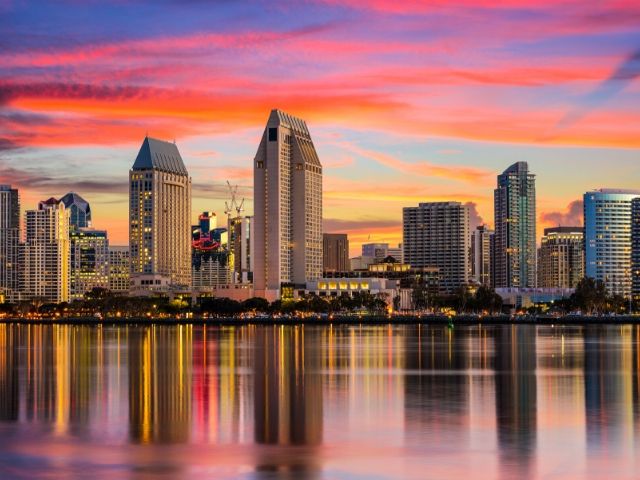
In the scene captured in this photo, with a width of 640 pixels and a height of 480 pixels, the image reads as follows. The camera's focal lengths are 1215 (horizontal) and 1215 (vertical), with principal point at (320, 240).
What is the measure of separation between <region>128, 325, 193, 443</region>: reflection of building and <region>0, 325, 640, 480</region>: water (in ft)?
0.39

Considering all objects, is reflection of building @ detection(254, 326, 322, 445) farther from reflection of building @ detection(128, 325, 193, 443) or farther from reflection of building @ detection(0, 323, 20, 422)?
reflection of building @ detection(0, 323, 20, 422)

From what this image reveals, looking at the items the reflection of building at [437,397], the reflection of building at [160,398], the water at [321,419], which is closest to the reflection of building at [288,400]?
the water at [321,419]

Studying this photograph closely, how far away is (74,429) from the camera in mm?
46781

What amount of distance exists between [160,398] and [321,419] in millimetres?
12396

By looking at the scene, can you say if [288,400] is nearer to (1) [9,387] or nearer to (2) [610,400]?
(2) [610,400]

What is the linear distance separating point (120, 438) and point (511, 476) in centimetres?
1558

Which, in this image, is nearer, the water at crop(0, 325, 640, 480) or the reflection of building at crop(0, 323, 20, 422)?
the water at crop(0, 325, 640, 480)

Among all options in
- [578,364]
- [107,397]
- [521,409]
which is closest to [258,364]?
[578,364]

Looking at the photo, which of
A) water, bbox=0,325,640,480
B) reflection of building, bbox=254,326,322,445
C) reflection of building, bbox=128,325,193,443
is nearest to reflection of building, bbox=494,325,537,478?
water, bbox=0,325,640,480

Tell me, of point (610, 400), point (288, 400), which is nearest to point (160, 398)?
point (288, 400)

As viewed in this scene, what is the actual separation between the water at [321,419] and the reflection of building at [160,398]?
0.12 m

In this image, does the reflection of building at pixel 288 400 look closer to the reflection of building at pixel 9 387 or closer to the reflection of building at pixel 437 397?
the reflection of building at pixel 437 397

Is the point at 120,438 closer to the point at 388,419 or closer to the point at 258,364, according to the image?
the point at 388,419

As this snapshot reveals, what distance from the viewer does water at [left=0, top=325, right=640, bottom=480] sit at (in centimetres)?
3719
